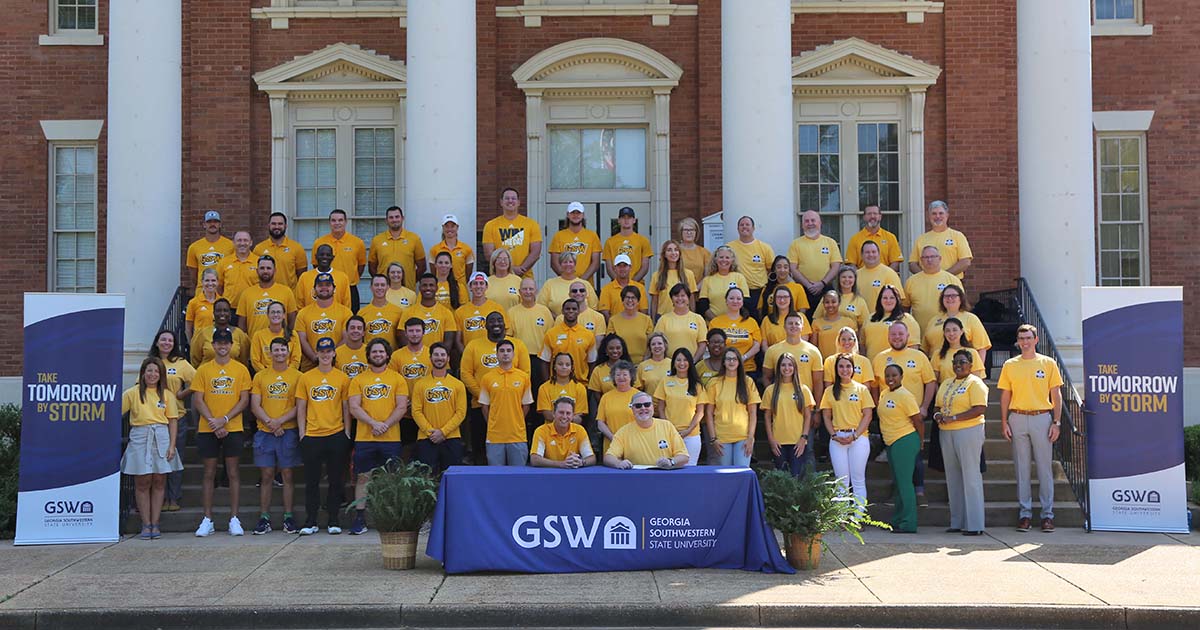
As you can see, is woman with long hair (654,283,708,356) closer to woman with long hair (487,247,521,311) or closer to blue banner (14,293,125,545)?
woman with long hair (487,247,521,311)

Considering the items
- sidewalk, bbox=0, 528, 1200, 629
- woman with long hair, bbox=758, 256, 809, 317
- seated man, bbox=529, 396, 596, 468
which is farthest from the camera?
woman with long hair, bbox=758, 256, 809, 317

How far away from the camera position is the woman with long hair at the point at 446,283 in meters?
13.8

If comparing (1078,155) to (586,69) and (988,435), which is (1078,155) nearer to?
(988,435)

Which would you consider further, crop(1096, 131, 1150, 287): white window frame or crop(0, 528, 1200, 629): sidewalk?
crop(1096, 131, 1150, 287): white window frame

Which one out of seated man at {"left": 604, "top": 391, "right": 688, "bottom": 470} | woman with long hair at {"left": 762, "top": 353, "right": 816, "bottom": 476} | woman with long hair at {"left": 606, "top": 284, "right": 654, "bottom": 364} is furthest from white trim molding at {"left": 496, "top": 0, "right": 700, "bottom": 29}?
seated man at {"left": 604, "top": 391, "right": 688, "bottom": 470}

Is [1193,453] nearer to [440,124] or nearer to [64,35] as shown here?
[440,124]

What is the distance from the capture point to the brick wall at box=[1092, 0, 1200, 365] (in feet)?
61.4

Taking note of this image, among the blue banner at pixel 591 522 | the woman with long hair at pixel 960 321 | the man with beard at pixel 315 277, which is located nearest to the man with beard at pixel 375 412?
the man with beard at pixel 315 277

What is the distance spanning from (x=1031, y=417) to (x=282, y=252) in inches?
338

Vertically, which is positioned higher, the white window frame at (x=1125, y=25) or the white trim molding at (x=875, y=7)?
the white trim molding at (x=875, y=7)

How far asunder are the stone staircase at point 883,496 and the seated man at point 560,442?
2256mm

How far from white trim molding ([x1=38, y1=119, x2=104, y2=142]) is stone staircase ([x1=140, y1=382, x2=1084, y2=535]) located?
6683 mm

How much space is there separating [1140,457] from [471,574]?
689 cm

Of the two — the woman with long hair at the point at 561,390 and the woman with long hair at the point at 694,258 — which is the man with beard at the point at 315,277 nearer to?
the woman with long hair at the point at 561,390
